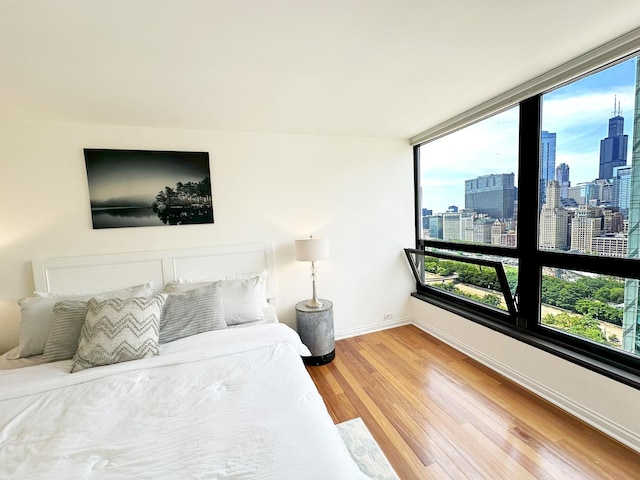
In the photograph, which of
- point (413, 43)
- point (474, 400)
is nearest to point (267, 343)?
point (474, 400)

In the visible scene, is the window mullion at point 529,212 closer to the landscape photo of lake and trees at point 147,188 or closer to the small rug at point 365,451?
the small rug at point 365,451

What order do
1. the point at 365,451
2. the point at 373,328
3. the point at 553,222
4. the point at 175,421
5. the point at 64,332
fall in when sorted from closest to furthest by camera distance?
1. the point at 175,421
2. the point at 365,451
3. the point at 64,332
4. the point at 553,222
5. the point at 373,328

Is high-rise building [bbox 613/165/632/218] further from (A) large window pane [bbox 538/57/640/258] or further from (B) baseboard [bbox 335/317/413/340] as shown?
(B) baseboard [bbox 335/317/413/340]

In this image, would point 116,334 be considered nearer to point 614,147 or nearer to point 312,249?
point 312,249

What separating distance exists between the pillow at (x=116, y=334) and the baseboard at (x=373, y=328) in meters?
2.00

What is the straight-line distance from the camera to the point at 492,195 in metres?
2.50

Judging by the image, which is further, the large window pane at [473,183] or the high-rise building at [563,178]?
the large window pane at [473,183]

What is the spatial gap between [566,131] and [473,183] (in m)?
0.82

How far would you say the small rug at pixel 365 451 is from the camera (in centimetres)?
149

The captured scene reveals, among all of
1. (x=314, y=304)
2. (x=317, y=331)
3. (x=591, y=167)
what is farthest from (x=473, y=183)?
(x=317, y=331)

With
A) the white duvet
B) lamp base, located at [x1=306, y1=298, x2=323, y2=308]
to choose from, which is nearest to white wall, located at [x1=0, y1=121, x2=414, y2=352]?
lamp base, located at [x1=306, y1=298, x2=323, y2=308]

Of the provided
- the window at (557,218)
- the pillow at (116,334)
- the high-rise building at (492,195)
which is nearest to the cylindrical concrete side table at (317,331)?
the pillow at (116,334)

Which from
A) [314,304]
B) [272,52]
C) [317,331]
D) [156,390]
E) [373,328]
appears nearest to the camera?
[156,390]

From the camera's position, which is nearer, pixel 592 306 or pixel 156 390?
pixel 156 390
